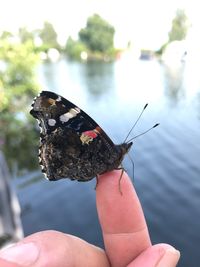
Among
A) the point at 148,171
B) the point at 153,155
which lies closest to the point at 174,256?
the point at 148,171

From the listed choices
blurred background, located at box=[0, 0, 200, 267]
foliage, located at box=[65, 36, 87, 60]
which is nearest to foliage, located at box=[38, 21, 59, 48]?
foliage, located at box=[65, 36, 87, 60]

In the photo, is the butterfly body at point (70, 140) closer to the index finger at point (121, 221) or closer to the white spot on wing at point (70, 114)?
the white spot on wing at point (70, 114)

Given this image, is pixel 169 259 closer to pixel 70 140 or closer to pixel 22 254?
pixel 22 254

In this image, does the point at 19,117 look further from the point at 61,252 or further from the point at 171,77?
the point at 61,252

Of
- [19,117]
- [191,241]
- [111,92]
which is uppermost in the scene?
[111,92]

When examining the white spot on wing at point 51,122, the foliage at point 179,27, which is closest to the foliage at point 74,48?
the foliage at point 179,27
